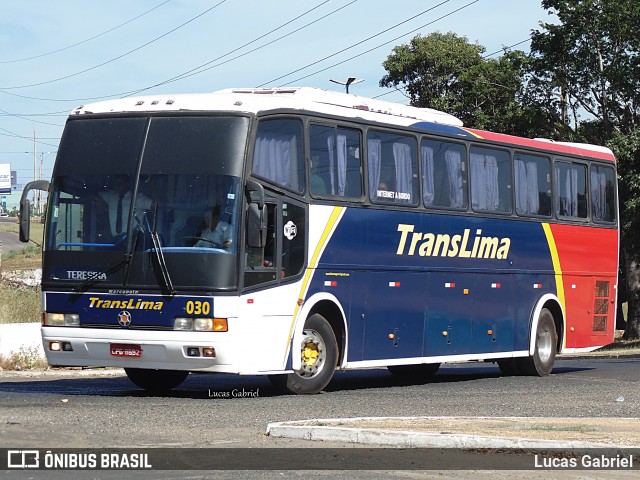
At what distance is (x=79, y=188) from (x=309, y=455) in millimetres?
6830

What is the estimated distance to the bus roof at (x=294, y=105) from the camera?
53.5ft

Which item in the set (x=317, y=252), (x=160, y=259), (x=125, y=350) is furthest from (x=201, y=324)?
(x=317, y=252)

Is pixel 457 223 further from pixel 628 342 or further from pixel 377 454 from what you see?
pixel 628 342

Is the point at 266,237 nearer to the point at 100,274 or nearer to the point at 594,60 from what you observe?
the point at 100,274

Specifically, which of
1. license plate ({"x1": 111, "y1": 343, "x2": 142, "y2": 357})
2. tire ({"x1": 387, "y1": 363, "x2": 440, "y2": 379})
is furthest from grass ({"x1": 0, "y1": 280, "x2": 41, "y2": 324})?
license plate ({"x1": 111, "y1": 343, "x2": 142, "y2": 357})

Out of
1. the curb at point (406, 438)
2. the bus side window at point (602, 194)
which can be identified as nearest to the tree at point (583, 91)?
the bus side window at point (602, 194)

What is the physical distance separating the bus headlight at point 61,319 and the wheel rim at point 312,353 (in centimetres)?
290

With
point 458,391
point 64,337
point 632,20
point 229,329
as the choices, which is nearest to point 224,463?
point 229,329

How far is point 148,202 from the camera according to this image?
52.1 feet

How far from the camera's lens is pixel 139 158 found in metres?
16.2

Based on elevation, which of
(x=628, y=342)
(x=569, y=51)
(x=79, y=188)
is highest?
(x=569, y=51)

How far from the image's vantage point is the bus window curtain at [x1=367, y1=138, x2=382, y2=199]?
1834 cm

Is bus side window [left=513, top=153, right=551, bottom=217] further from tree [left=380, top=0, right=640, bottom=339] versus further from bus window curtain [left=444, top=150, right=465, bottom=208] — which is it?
tree [left=380, top=0, right=640, bottom=339]

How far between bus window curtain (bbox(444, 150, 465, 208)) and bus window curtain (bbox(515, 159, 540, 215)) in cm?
192
